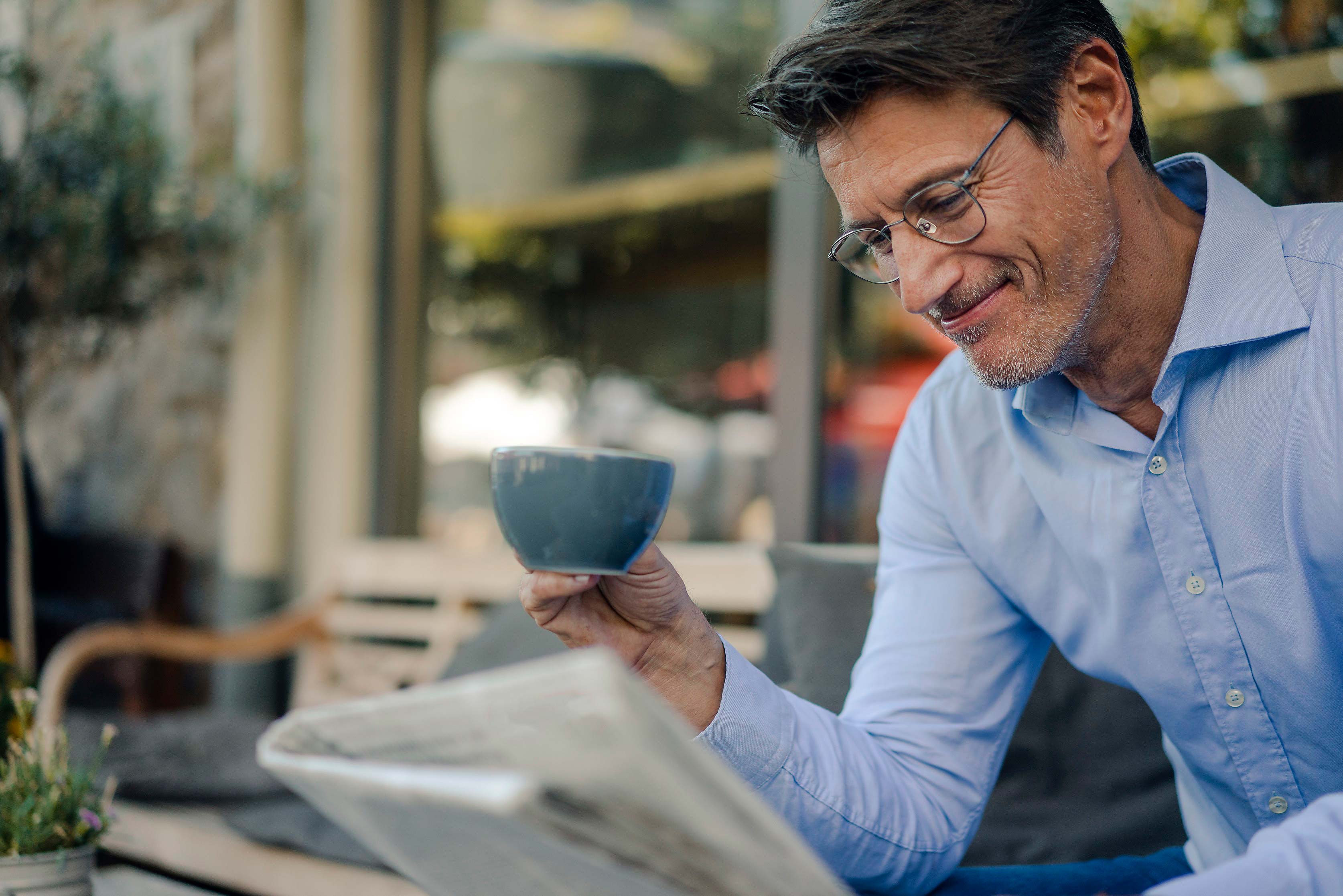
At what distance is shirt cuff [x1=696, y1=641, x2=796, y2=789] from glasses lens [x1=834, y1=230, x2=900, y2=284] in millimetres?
439

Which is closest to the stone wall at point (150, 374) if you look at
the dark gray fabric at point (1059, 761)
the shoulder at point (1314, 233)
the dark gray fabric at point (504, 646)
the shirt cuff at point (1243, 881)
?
the dark gray fabric at point (504, 646)

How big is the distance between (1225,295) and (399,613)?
7.56 feet

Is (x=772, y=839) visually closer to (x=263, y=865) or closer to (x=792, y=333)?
(x=263, y=865)

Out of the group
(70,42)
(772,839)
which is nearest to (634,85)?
(70,42)

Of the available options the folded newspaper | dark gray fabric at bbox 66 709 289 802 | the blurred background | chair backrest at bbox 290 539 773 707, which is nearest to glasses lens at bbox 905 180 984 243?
the folded newspaper

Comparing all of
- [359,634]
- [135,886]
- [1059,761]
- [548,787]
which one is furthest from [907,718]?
[359,634]

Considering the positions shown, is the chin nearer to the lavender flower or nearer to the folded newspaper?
the folded newspaper

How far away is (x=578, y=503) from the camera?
0.74m

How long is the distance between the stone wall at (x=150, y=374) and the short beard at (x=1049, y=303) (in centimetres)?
301

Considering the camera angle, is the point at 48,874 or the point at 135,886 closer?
the point at 48,874

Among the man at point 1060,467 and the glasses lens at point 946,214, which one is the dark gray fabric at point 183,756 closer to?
the man at point 1060,467

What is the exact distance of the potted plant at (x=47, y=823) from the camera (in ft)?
3.45

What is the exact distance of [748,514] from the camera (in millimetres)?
3354

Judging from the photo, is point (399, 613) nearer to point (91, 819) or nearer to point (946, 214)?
point (91, 819)
